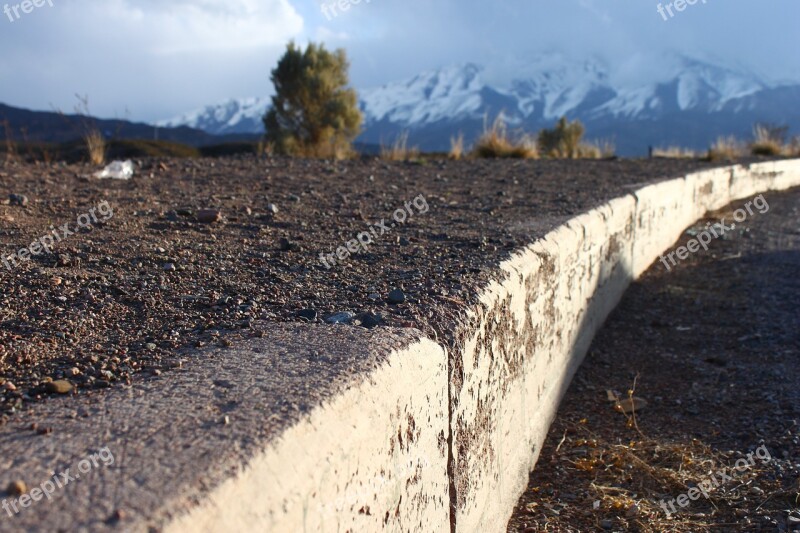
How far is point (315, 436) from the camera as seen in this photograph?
1.10m

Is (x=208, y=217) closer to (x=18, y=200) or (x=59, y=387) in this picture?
(x=18, y=200)

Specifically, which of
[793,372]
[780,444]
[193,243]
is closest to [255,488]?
[193,243]

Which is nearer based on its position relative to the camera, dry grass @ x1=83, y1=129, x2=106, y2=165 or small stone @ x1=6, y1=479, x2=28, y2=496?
small stone @ x1=6, y1=479, x2=28, y2=496

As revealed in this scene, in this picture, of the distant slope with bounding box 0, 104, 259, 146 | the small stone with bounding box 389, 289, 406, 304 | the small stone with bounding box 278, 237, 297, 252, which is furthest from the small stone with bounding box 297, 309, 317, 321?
the distant slope with bounding box 0, 104, 259, 146

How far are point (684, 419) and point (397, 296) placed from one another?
5.19ft

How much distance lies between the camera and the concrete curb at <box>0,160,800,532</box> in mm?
920

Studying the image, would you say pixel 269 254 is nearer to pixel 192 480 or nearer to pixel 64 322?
pixel 64 322

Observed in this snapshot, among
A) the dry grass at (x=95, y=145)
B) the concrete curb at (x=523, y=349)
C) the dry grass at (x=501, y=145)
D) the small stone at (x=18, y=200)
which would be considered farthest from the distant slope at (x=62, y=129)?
the concrete curb at (x=523, y=349)

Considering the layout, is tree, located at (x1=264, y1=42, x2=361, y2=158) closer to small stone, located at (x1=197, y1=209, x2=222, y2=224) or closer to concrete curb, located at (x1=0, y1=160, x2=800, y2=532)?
small stone, located at (x1=197, y1=209, x2=222, y2=224)

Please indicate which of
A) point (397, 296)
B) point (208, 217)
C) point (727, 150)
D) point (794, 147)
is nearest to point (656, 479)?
point (397, 296)

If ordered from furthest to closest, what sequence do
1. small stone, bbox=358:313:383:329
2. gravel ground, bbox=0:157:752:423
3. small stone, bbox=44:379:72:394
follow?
1. small stone, bbox=358:313:383:329
2. gravel ground, bbox=0:157:752:423
3. small stone, bbox=44:379:72:394

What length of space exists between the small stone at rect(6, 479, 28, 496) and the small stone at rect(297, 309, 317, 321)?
0.92 metres

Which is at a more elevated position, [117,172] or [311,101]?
[311,101]

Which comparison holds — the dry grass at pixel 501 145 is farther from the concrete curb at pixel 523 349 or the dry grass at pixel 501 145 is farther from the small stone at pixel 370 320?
the small stone at pixel 370 320
